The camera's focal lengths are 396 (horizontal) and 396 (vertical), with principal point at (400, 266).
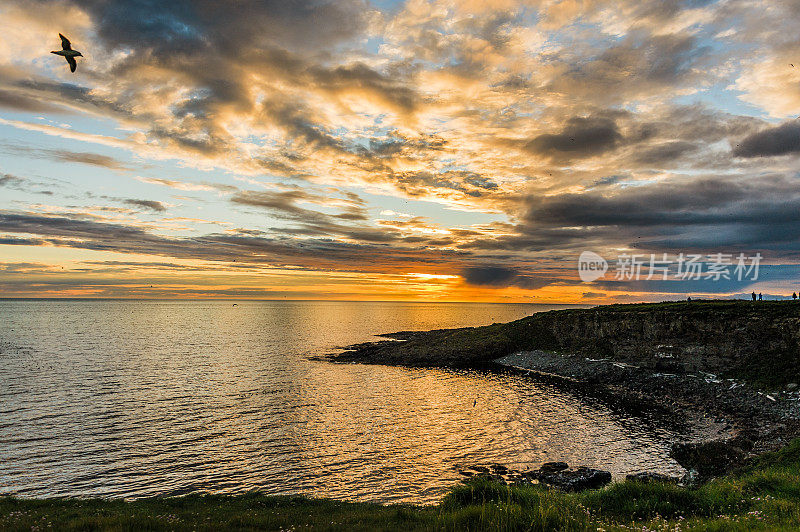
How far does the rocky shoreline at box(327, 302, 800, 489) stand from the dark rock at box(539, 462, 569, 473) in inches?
76.9

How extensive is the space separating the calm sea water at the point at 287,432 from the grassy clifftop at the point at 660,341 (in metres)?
17.5

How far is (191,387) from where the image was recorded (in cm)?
5622

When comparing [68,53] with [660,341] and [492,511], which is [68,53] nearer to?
[492,511]

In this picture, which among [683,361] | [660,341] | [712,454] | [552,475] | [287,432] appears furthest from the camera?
[660,341]

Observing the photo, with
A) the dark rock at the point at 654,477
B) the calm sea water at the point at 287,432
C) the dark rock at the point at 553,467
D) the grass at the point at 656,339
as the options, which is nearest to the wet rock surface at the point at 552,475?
the dark rock at the point at 553,467

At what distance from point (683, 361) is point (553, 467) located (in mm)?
39689

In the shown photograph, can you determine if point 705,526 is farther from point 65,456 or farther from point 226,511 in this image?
point 65,456

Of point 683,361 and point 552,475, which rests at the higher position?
point 683,361

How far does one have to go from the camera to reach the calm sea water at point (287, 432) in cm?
2723

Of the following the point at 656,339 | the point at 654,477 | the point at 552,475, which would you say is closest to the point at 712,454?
the point at 654,477

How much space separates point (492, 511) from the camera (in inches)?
488

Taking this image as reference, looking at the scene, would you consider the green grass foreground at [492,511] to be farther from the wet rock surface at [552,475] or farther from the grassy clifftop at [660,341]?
the grassy clifftop at [660,341]

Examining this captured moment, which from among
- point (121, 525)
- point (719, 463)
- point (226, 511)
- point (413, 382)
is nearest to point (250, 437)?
point (226, 511)

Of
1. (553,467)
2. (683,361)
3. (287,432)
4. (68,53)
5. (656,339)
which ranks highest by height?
(68,53)
